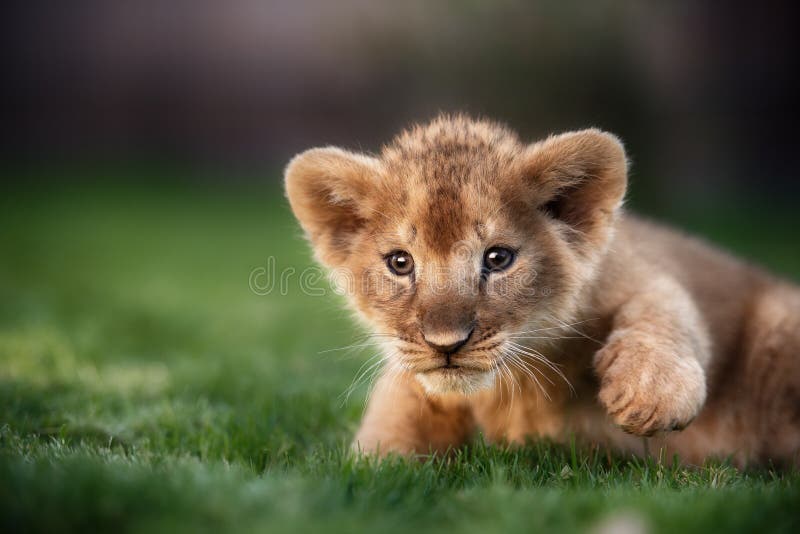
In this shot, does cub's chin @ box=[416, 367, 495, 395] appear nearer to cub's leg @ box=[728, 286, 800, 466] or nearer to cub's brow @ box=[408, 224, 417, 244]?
cub's brow @ box=[408, 224, 417, 244]

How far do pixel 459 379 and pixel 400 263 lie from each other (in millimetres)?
651

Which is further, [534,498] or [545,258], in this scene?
[545,258]

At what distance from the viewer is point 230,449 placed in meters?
3.69

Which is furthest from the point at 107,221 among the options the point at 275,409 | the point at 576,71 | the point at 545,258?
the point at 545,258

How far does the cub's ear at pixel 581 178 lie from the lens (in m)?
3.67

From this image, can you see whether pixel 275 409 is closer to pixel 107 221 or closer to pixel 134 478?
pixel 134 478

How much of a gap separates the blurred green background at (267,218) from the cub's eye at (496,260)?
0.77 metres

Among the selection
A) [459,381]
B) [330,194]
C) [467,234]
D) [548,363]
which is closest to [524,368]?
[548,363]

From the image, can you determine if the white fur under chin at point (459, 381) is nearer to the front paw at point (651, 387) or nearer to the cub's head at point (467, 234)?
the cub's head at point (467, 234)

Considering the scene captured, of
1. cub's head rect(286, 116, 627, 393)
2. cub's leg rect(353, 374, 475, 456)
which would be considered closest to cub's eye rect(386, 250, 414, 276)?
cub's head rect(286, 116, 627, 393)

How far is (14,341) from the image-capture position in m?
5.52

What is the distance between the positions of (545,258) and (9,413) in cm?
257

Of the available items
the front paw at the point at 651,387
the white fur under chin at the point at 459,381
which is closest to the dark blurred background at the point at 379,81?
the front paw at the point at 651,387

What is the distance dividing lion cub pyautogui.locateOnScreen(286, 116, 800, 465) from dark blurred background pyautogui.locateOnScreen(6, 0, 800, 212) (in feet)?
25.9
